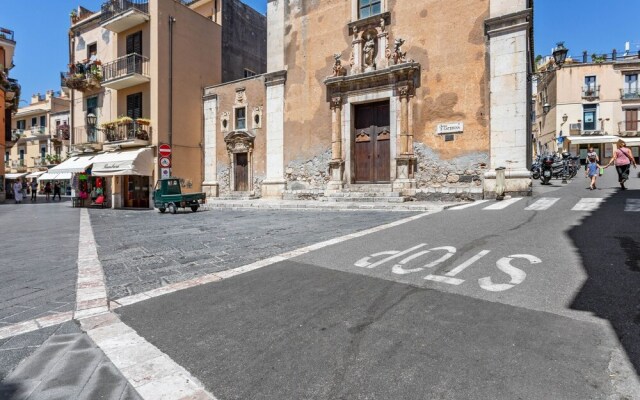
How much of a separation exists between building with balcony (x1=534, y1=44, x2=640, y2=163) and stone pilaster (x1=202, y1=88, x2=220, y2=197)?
30950mm

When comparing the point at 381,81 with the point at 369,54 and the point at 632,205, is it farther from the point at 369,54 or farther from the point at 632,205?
the point at 632,205

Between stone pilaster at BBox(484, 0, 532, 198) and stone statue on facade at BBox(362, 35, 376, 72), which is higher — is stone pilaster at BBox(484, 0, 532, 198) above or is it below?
below

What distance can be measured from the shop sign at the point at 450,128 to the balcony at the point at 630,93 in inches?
1274

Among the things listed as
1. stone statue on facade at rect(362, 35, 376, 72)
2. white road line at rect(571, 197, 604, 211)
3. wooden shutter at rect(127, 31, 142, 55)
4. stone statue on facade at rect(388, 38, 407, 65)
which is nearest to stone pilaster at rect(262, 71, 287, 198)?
stone statue on facade at rect(362, 35, 376, 72)

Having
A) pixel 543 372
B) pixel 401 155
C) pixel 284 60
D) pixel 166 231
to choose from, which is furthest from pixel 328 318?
pixel 284 60

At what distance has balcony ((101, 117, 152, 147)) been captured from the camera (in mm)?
18594

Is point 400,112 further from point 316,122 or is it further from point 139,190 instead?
point 139,190

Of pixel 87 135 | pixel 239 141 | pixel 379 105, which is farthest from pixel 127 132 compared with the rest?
pixel 379 105

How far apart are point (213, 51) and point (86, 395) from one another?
73.1 ft

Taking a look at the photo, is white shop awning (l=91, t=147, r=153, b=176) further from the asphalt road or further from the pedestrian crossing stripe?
the pedestrian crossing stripe

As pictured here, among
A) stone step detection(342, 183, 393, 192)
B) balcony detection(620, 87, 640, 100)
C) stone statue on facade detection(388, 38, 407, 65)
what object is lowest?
stone step detection(342, 183, 393, 192)

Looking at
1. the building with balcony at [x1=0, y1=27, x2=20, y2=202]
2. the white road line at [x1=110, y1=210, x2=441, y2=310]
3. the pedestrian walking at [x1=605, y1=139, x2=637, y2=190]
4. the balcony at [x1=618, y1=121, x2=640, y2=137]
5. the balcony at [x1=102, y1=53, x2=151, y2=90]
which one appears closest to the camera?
the white road line at [x1=110, y1=210, x2=441, y2=310]

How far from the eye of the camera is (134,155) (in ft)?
59.5

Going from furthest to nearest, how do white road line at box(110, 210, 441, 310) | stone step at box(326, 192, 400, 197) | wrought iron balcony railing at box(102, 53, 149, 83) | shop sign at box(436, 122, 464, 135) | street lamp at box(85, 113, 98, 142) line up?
street lamp at box(85, 113, 98, 142)
wrought iron balcony railing at box(102, 53, 149, 83)
stone step at box(326, 192, 400, 197)
shop sign at box(436, 122, 464, 135)
white road line at box(110, 210, 441, 310)
